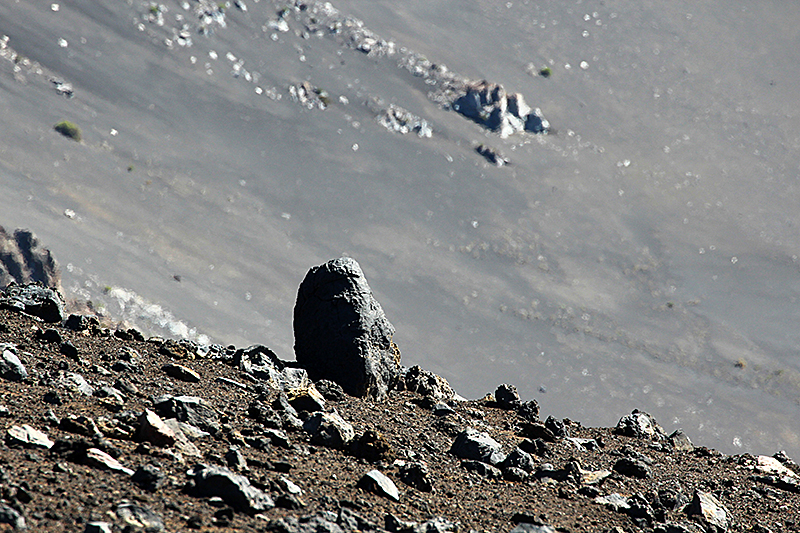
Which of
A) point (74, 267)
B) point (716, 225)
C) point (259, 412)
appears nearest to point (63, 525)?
point (259, 412)

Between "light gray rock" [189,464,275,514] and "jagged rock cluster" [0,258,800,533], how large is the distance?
0.05ft

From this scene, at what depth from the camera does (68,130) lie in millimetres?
59625

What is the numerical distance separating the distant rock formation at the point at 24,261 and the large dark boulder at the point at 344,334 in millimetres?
30845

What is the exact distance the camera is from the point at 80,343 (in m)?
10.6

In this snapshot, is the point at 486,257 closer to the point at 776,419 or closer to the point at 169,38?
the point at 776,419

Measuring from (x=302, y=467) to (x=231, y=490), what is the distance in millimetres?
1606

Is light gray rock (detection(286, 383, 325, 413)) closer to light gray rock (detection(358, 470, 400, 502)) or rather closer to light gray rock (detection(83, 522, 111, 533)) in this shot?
light gray rock (detection(358, 470, 400, 502))

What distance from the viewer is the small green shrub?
59.3 m

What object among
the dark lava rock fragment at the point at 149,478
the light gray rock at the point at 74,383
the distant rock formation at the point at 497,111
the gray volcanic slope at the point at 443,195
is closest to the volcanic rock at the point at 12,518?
the dark lava rock fragment at the point at 149,478

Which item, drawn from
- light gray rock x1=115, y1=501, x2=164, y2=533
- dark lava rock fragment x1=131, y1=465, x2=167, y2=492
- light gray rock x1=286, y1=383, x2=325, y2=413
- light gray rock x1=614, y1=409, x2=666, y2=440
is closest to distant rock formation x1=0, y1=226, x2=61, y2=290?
light gray rock x1=614, y1=409, x2=666, y2=440

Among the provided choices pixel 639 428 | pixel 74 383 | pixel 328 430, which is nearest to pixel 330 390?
pixel 328 430

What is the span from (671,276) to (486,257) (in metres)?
14.2

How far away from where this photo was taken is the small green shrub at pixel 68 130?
5931cm

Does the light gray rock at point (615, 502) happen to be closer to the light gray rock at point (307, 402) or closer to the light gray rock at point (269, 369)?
the light gray rock at point (307, 402)
